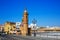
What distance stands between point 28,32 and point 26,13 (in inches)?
260

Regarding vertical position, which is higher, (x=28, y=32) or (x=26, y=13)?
(x=26, y=13)

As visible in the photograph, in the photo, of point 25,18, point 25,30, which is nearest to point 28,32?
point 25,30

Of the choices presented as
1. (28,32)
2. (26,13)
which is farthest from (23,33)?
(26,13)

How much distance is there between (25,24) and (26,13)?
412cm

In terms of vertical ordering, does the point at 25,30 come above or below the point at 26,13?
below

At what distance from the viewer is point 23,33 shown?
169ft

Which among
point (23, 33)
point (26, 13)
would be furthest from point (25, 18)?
point (23, 33)

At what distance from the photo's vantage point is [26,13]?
5194 centimetres

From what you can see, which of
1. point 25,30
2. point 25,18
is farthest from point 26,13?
point 25,30

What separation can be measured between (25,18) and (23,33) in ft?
16.7

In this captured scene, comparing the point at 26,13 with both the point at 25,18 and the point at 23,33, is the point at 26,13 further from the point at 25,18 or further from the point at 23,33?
the point at 23,33

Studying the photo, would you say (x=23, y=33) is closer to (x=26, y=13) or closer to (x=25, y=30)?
(x=25, y=30)

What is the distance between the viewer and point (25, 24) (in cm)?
5012

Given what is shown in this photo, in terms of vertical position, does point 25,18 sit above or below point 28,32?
above
